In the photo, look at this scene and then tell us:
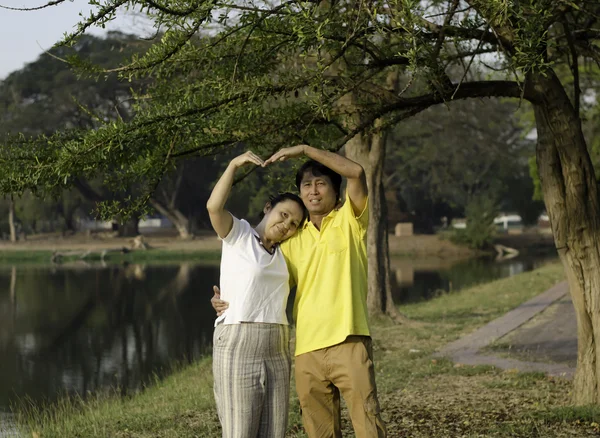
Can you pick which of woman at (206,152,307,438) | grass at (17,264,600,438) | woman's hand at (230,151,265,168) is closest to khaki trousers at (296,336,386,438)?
woman at (206,152,307,438)

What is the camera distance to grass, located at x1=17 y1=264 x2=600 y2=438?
6.06 meters

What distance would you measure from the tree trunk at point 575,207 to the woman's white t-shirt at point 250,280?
11.4 feet

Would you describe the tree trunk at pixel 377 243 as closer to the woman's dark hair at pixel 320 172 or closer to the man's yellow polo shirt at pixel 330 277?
the woman's dark hair at pixel 320 172

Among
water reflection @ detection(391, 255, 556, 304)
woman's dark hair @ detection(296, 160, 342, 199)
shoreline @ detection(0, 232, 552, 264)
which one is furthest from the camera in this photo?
shoreline @ detection(0, 232, 552, 264)

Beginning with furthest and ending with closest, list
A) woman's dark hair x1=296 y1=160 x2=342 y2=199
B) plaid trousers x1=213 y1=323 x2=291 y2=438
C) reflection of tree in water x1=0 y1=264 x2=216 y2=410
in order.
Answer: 1. reflection of tree in water x1=0 y1=264 x2=216 y2=410
2. woman's dark hair x1=296 y1=160 x2=342 y2=199
3. plaid trousers x1=213 y1=323 x2=291 y2=438

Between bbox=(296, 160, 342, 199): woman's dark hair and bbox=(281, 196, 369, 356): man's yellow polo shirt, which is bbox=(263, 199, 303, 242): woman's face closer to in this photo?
bbox=(281, 196, 369, 356): man's yellow polo shirt

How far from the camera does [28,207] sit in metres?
48.9

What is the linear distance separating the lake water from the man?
7.63m

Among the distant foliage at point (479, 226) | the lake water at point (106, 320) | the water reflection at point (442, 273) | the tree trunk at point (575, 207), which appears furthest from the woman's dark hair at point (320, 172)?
the distant foliage at point (479, 226)

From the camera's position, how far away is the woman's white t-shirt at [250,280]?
12.9ft

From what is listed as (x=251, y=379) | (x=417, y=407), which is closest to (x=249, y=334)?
(x=251, y=379)

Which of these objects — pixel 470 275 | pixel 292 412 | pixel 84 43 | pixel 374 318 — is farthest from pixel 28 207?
pixel 292 412

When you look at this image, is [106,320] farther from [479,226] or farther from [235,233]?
[479,226]

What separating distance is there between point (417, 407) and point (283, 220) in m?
3.38
